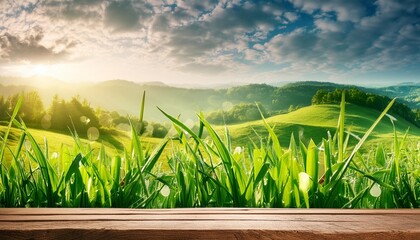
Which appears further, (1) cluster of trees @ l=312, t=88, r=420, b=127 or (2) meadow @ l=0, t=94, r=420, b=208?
(1) cluster of trees @ l=312, t=88, r=420, b=127

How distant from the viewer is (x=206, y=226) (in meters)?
0.77

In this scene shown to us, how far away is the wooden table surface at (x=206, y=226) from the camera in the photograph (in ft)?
2.45

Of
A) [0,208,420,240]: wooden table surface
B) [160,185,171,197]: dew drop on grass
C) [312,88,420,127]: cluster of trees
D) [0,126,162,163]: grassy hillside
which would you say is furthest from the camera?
[312,88,420,127]: cluster of trees

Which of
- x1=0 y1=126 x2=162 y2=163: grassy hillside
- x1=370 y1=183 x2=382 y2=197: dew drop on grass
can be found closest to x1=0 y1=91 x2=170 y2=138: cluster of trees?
x1=0 y1=126 x2=162 y2=163: grassy hillside

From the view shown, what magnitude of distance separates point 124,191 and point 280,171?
24.1 inches

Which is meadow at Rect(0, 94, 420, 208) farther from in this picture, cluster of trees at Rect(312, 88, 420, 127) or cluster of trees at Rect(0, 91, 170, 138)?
cluster of trees at Rect(312, 88, 420, 127)

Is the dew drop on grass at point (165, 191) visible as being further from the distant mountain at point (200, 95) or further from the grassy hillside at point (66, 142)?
the distant mountain at point (200, 95)

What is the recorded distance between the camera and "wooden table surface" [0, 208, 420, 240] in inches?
29.5

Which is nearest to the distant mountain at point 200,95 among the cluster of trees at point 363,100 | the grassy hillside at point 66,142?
the cluster of trees at point 363,100

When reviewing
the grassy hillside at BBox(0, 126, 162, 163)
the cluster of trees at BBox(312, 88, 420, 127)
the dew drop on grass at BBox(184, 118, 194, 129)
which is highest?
the cluster of trees at BBox(312, 88, 420, 127)

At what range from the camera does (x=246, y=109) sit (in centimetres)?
3594

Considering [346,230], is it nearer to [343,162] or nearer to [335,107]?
[343,162]

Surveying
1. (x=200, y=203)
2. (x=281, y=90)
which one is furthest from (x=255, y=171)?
(x=281, y=90)

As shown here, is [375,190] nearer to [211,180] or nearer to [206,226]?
[211,180]
